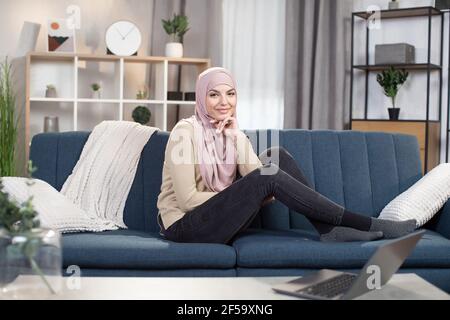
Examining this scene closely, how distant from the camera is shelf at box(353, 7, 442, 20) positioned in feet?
15.9

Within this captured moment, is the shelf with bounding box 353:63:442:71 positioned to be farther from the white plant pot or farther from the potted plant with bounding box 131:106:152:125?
the potted plant with bounding box 131:106:152:125

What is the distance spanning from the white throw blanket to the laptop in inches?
53.2

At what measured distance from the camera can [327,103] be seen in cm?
518

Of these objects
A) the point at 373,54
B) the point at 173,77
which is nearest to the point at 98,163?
the point at 173,77

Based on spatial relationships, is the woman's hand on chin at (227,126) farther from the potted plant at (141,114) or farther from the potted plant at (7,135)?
the potted plant at (7,135)

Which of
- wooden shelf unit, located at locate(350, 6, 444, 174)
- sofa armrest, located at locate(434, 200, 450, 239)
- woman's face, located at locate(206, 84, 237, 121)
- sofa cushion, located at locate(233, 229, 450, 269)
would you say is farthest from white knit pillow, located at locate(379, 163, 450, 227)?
wooden shelf unit, located at locate(350, 6, 444, 174)

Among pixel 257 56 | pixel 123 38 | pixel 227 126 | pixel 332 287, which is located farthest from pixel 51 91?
pixel 332 287

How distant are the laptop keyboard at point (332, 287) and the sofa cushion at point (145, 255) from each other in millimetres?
807

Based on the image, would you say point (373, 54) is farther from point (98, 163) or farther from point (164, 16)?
point (98, 163)

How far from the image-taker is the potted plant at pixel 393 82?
16.0 feet

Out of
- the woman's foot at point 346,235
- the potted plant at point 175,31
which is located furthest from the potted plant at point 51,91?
the woman's foot at point 346,235

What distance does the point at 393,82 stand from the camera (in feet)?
16.1
